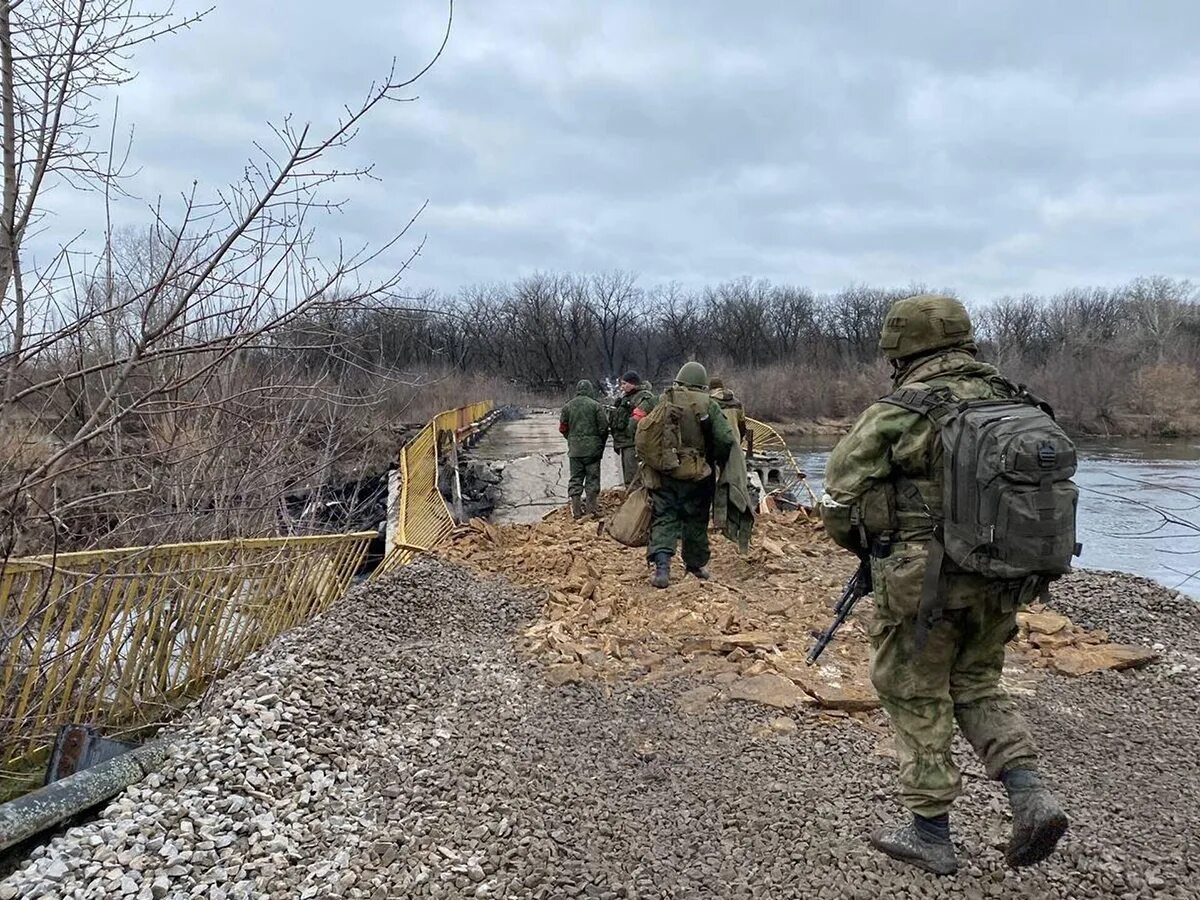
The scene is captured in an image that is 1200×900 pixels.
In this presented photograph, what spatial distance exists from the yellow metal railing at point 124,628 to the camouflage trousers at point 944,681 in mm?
2766

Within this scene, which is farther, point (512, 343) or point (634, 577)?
point (512, 343)

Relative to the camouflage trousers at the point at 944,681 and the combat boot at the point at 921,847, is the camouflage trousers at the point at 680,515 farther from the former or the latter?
the combat boot at the point at 921,847

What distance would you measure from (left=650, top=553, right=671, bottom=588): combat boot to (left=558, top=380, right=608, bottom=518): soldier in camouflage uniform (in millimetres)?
3216

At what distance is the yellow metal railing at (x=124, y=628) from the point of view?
3748 mm

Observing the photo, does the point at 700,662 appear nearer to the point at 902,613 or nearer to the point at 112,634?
the point at 902,613

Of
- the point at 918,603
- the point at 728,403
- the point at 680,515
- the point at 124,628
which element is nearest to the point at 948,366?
the point at 918,603

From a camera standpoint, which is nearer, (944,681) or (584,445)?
(944,681)

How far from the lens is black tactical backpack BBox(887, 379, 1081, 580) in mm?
2574

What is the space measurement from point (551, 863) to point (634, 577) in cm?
446

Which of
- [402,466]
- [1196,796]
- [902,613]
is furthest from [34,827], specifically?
[402,466]

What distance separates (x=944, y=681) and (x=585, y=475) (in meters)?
7.67

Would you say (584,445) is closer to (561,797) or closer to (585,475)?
(585,475)

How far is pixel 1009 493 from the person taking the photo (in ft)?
8.48

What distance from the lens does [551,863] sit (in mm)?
2982
